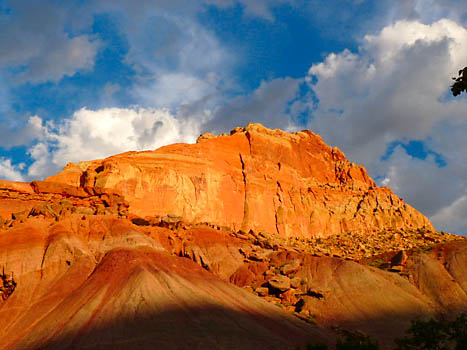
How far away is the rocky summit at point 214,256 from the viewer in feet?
99.1

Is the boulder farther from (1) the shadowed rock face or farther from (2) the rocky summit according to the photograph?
(1) the shadowed rock face

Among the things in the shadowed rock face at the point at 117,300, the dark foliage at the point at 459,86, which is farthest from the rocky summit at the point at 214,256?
the dark foliage at the point at 459,86

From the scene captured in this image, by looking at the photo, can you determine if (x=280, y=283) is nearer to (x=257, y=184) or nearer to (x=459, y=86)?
(x=257, y=184)

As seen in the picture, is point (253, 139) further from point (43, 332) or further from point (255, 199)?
point (43, 332)

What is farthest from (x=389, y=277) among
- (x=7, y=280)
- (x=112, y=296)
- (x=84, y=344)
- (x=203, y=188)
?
(x=7, y=280)

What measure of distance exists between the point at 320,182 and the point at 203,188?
25.2 m

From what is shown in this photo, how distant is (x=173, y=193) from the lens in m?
56.1

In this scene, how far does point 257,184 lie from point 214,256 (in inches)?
799

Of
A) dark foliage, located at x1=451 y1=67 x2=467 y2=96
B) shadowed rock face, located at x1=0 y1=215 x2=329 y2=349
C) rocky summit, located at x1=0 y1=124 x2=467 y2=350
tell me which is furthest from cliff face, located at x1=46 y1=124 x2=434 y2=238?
dark foliage, located at x1=451 y1=67 x2=467 y2=96

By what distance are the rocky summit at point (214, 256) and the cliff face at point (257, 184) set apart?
0.20 m

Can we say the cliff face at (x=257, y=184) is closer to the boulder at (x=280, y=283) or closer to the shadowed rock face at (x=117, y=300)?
the shadowed rock face at (x=117, y=300)

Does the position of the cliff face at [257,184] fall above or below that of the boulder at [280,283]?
above

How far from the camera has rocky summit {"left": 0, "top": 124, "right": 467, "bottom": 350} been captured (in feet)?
99.1

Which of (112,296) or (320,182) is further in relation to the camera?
(320,182)
